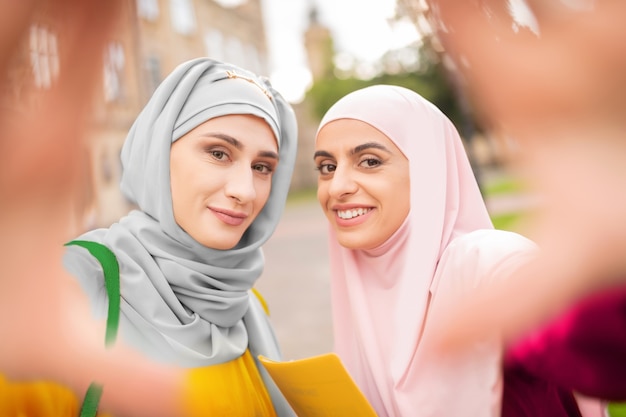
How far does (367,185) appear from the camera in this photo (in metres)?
1.44

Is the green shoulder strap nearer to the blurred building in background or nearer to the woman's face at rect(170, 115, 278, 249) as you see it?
the blurred building in background

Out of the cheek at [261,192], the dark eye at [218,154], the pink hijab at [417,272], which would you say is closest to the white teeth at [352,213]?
the pink hijab at [417,272]

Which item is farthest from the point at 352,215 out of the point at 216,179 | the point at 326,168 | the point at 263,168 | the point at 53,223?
the point at 53,223

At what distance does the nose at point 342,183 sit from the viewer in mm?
1456

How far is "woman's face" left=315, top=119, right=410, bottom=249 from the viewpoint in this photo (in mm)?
1439

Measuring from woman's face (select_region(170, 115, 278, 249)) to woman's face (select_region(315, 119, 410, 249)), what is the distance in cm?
28

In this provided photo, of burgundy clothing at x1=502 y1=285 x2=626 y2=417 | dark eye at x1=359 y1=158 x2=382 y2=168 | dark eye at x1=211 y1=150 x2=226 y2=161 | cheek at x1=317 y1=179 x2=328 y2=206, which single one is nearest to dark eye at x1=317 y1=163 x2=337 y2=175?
cheek at x1=317 y1=179 x2=328 y2=206

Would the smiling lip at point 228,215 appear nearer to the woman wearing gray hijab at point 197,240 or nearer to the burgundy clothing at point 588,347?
the woman wearing gray hijab at point 197,240

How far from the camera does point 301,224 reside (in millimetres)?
12711

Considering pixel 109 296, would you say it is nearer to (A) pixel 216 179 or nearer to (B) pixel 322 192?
(A) pixel 216 179

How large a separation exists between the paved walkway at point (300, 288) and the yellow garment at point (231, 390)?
95 cm

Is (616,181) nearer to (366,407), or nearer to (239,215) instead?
(366,407)

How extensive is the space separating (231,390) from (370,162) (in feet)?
2.67

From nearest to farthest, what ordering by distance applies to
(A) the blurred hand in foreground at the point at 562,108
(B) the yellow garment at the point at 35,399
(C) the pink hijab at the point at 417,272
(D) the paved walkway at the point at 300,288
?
(A) the blurred hand in foreground at the point at 562,108 < (B) the yellow garment at the point at 35,399 < (C) the pink hijab at the point at 417,272 < (D) the paved walkway at the point at 300,288
